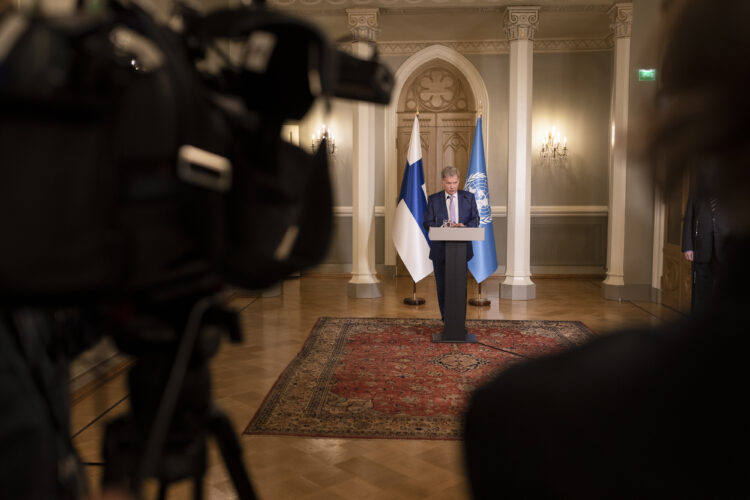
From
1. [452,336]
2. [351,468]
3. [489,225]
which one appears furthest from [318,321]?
[351,468]

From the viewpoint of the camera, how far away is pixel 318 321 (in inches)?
231

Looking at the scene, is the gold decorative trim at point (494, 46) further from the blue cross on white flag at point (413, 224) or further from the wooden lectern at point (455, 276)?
the wooden lectern at point (455, 276)

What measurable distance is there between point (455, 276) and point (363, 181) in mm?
2720

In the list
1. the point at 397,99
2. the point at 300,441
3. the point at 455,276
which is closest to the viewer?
the point at 300,441

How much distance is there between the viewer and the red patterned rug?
3.19 meters

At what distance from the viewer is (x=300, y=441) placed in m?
2.96

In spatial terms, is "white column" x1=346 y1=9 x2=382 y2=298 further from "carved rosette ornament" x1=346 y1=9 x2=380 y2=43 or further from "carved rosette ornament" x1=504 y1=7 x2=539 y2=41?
"carved rosette ornament" x1=504 y1=7 x2=539 y2=41

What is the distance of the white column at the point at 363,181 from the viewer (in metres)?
7.16

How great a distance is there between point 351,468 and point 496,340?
109 inches

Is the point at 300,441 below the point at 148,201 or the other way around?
below

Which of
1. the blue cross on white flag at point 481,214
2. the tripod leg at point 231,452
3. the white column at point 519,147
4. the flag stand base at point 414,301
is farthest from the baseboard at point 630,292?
the tripod leg at point 231,452

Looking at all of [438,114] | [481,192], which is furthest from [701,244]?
[438,114]

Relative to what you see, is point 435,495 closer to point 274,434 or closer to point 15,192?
point 274,434

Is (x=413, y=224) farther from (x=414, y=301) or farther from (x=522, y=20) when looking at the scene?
(x=522, y=20)
